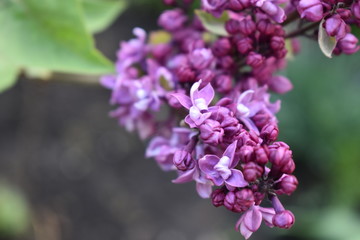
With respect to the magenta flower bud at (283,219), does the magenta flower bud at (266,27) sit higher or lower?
higher

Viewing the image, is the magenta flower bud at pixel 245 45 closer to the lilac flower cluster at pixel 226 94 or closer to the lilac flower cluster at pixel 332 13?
the lilac flower cluster at pixel 226 94

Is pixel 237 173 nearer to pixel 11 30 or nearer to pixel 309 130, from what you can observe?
pixel 11 30

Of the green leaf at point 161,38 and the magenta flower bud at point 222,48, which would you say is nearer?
the magenta flower bud at point 222,48

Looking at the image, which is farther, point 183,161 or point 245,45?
point 245,45

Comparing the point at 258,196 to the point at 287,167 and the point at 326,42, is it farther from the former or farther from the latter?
the point at 326,42

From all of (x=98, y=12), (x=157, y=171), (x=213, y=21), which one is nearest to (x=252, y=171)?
(x=213, y=21)

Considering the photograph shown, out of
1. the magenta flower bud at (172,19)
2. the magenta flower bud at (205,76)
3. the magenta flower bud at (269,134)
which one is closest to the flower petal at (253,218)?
the magenta flower bud at (269,134)
